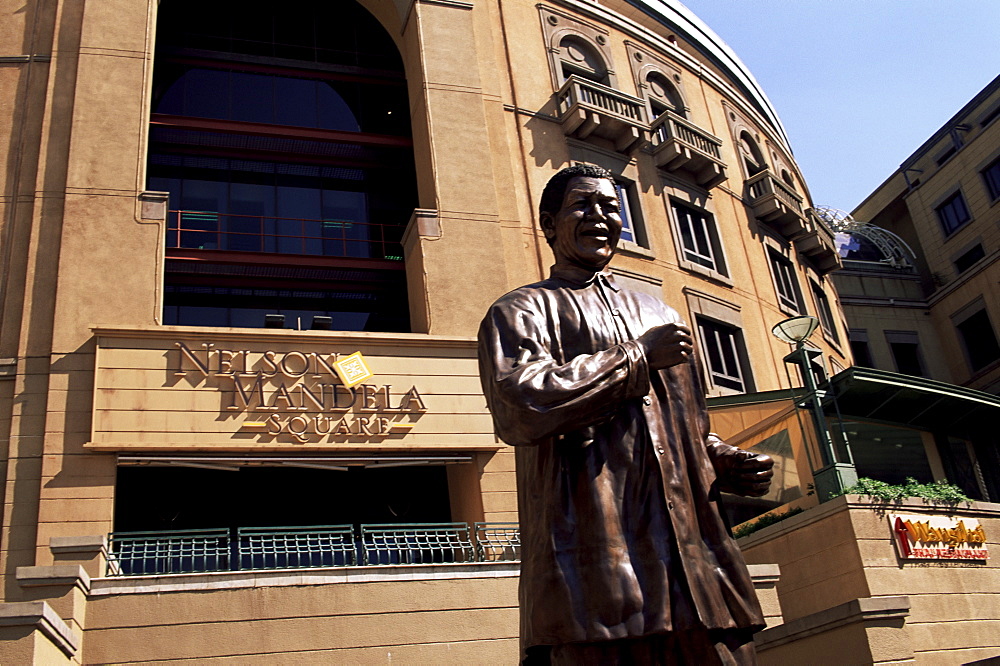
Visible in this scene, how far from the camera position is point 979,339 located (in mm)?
37656

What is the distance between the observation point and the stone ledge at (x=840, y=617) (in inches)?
427

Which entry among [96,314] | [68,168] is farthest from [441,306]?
[68,168]

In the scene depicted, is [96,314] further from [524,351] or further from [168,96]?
[524,351]

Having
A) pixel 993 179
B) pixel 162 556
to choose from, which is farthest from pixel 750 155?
pixel 162 556

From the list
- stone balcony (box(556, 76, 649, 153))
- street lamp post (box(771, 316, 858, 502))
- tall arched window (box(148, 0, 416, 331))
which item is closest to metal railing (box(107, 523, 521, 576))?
street lamp post (box(771, 316, 858, 502))

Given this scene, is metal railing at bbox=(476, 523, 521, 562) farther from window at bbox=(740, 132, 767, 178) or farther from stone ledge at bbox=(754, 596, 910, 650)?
window at bbox=(740, 132, 767, 178)

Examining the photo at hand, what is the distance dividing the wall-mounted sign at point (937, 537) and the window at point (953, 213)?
2670cm

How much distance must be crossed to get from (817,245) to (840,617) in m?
23.0

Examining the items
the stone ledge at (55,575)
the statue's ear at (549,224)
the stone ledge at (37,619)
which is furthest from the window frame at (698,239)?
the statue's ear at (549,224)

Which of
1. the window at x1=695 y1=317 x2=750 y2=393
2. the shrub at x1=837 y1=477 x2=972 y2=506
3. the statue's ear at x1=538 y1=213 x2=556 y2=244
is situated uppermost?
the window at x1=695 y1=317 x2=750 y2=393

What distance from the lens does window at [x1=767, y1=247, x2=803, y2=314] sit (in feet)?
97.0

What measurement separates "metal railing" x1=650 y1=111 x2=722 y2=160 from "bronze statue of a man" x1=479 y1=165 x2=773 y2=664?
23.5 metres

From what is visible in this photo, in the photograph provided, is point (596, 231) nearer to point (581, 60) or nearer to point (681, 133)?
point (681, 133)

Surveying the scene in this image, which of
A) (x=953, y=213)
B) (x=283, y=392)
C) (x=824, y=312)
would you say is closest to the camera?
(x=283, y=392)
